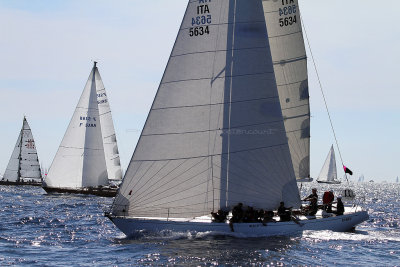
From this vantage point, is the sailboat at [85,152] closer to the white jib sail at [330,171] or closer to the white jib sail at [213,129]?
the white jib sail at [213,129]

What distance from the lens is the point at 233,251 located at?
23188 mm

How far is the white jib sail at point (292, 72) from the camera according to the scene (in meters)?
34.6

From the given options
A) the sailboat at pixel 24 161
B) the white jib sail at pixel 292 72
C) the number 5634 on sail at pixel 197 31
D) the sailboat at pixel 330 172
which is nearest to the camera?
the number 5634 on sail at pixel 197 31

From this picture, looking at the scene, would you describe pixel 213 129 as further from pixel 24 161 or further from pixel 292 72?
pixel 24 161

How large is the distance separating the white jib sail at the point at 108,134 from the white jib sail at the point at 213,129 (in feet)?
121

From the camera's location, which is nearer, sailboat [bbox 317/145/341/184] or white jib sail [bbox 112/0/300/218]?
white jib sail [bbox 112/0/300/218]

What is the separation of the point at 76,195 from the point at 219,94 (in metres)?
40.2

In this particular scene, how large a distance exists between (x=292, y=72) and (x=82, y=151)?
32.0 m

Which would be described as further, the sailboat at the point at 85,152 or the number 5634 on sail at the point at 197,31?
the sailboat at the point at 85,152

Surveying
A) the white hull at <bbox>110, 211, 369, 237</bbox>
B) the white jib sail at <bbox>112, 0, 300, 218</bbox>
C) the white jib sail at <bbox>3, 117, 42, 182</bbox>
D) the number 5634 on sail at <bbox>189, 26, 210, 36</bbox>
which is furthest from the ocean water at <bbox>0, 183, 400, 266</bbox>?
the white jib sail at <bbox>3, 117, 42, 182</bbox>

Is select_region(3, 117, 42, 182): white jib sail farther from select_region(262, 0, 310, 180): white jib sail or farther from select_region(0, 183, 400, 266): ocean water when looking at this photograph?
select_region(262, 0, 310, 180): white jib sail

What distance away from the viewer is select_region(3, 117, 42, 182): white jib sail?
88.7 metres

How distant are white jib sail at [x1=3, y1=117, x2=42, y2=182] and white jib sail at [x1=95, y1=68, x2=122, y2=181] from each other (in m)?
26.5

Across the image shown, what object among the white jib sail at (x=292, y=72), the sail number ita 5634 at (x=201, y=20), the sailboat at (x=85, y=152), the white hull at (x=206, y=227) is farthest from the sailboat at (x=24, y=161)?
the sail number ita 5634 at (x=201, y=20)
